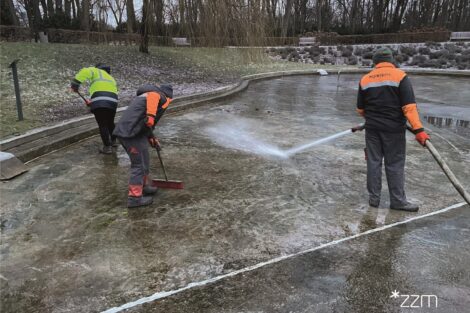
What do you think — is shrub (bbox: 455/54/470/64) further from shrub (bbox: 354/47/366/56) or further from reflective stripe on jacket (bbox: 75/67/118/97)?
reflective stripe on jacket (bbox: 75/67/118/97)

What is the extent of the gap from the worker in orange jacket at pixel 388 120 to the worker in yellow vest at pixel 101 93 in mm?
3465

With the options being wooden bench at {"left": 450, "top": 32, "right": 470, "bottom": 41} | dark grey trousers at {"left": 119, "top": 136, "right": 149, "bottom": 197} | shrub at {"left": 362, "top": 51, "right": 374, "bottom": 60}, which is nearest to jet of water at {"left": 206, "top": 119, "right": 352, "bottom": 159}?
dark grey trousers at {"left": 119, "top": 136, "right": 149, "bottom": 197}

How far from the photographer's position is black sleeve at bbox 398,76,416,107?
399 cm

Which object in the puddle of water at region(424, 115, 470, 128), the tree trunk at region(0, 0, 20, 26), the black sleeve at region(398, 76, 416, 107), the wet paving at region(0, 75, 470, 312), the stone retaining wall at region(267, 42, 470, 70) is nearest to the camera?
the wet paving at region(0, 75, 470, 312)

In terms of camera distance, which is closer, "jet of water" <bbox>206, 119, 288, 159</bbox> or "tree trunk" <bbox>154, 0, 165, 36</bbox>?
"jet of water" <bbox>206, 119, 288, 159</bbox>

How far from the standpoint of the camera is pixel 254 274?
10.3 feet

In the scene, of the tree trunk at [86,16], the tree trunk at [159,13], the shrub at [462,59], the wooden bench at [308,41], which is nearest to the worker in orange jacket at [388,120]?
the tree trunk at [159,13]

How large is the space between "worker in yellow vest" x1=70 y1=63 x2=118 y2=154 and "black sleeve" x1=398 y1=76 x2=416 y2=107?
3867 mm

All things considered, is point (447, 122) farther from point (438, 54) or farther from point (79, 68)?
point (438, 54)

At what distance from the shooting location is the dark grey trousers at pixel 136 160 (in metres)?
4.29

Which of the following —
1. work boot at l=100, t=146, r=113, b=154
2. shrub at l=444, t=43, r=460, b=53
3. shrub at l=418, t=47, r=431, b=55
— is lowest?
work boot at l=100, t=146, r=113, b=154

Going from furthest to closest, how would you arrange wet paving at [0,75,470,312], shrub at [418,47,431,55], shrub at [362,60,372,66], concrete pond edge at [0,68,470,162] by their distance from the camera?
shrub at [418,47,431,55] → shrub at [362,60,372,66] → concrete pond edge at [0,68,470,162] → wet paving at [0,75,470,312]

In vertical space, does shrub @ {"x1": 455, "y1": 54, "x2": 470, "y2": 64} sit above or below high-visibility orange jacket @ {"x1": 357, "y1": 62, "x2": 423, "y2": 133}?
below

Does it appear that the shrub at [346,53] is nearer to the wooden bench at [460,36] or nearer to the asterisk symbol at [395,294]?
the wooden bench at [460,36]
